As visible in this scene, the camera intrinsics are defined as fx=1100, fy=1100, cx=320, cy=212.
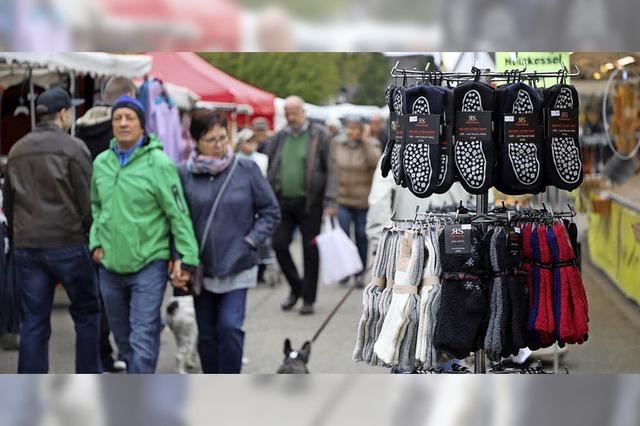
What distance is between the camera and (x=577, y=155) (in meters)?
4.54

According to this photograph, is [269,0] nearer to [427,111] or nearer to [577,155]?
[427,111]

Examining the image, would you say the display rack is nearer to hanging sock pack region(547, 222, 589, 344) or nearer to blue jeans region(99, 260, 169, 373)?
hanging sock pack region(547, 222, 589, 344)

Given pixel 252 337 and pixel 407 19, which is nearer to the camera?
pixel 407 19

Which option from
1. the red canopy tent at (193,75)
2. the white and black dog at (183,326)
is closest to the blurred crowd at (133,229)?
the white and black dog at (183,326)

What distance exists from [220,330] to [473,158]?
218 cm

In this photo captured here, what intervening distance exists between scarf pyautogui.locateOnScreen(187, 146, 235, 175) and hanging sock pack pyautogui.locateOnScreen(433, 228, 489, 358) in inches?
75.3

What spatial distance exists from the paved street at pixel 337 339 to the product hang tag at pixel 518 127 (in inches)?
60.7

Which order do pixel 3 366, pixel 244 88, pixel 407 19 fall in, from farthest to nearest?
pixel 244 88, pixel 3 366, pixel 407 19

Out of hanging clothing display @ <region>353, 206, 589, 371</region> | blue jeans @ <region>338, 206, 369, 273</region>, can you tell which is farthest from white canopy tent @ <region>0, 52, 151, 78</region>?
hanging clothing display @ <region>353, 206, 589, 371</region>

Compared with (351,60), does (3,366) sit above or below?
below

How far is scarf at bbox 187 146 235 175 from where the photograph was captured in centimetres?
603

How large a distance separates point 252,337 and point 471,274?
4.43 metres

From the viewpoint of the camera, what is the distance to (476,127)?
4438 millimetres

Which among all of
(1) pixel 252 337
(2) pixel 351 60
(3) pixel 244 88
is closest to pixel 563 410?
(1) pixel 252 337
